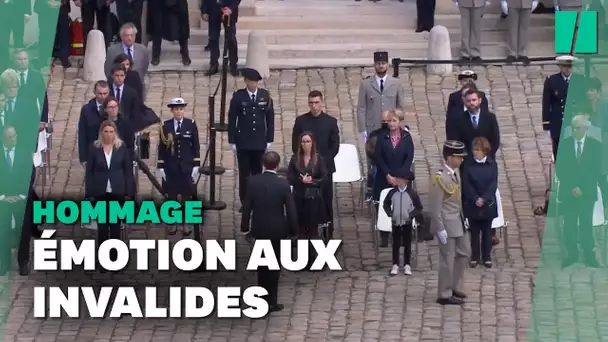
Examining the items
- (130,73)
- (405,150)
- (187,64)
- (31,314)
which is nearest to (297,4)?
(187,64)

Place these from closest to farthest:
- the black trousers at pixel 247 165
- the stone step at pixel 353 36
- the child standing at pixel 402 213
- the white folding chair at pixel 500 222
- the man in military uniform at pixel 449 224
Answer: the man in military uniform at pixel 449 224 < the child standing at pixel 402 213 < the white folding chair at pixel 500 222 < the black trousers at pixel 247 165 < the stone step at pixel 353 36

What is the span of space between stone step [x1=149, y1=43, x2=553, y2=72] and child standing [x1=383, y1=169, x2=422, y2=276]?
27.0 feet

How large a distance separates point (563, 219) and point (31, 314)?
19.4 ft

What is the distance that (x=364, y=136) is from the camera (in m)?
23.2

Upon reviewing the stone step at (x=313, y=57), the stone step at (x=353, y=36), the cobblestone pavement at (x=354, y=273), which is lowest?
the cobblestone pavement at (x=354, y=273)

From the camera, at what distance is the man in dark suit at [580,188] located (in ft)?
69.7

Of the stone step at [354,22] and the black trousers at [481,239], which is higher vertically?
the stone step at [354,22]

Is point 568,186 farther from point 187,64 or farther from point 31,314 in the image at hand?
point 187,64

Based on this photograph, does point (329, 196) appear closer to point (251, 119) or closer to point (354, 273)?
point (354, 273)

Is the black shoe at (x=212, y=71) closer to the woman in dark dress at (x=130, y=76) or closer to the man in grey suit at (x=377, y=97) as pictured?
the woman in dark dress at (x=130, y=76)

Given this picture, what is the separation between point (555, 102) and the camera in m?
23.2

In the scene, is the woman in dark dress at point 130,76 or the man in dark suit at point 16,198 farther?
the woman in dark dress at point 130,76

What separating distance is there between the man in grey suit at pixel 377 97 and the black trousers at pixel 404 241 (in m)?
2.24

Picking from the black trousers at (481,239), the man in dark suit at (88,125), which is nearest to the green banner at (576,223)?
the black trousers at (481,239)
